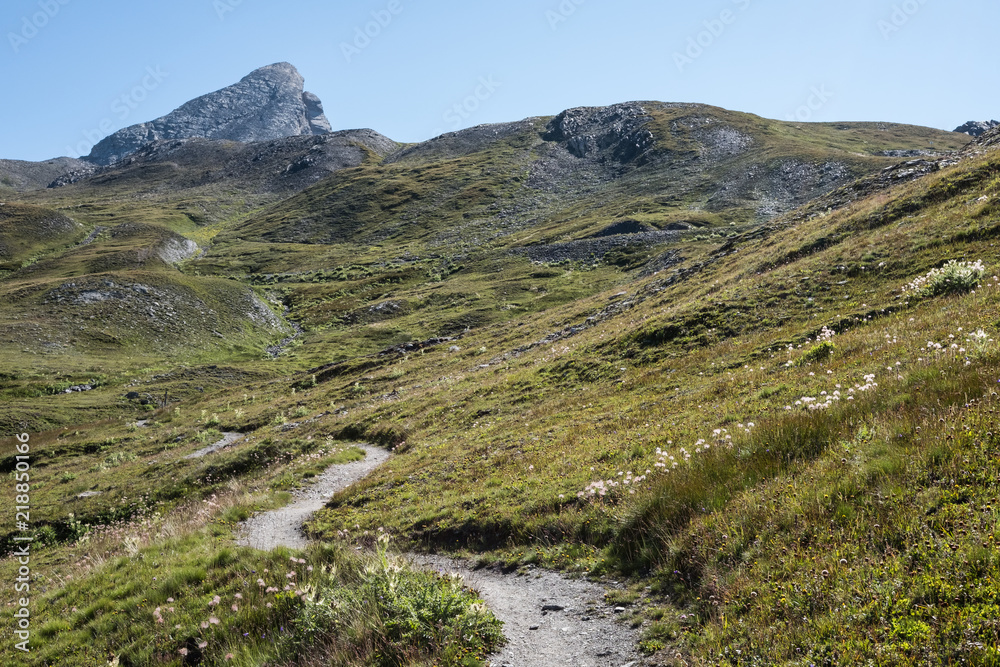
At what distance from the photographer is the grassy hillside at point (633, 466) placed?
18.5 ft

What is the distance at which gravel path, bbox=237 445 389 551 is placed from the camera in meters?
15.3

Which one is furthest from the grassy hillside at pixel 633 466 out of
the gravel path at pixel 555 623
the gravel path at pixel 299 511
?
the gravel path at pixel 299 511

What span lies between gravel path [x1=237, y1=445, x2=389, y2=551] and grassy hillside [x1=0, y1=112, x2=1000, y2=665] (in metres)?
0.86

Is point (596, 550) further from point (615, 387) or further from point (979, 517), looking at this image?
point (615, 387)

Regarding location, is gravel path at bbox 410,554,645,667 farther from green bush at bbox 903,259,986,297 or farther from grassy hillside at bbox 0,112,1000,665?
green bush at bbox 903,259,986,297

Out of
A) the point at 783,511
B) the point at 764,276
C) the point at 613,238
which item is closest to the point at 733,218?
the point at 613,238

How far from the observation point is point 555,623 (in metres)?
7.58

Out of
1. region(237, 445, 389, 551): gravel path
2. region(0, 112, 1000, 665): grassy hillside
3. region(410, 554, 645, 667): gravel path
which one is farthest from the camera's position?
region(237, 445, 389, 551): gravel path

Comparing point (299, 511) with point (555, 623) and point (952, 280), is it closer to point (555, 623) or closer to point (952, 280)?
point (555, 623)

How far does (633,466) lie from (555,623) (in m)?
5.20

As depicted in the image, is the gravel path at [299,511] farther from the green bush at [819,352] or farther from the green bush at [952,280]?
the green bush at [952,280]

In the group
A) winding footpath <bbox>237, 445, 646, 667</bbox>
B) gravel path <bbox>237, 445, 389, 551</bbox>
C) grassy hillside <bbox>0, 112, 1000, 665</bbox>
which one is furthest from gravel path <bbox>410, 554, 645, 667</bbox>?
gravel path <bbox>237, 445, 389, 551</bbox>

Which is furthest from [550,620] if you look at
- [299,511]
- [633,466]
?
[299,511]

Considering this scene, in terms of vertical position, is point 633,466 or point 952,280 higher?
point 952,280
